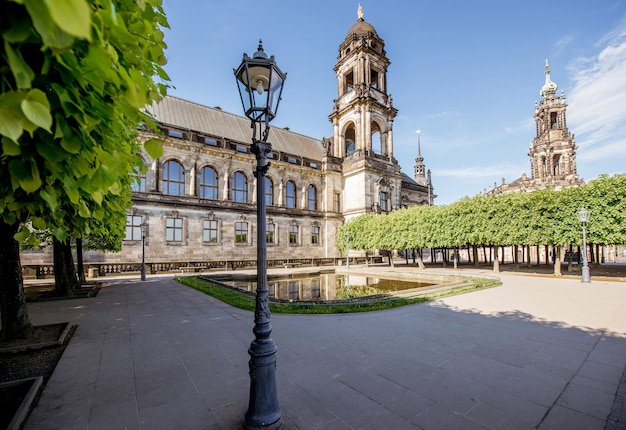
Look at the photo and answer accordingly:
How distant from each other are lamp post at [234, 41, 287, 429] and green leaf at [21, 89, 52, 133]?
6.93 feet

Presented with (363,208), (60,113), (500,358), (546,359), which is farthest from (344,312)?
(363,208)

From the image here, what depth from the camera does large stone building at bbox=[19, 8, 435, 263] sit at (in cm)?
2439

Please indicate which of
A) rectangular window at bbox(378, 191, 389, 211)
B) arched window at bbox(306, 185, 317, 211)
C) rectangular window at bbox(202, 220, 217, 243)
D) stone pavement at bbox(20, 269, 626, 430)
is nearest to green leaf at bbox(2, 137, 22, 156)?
stone pavement at bbox(20, 269, 626, 430)

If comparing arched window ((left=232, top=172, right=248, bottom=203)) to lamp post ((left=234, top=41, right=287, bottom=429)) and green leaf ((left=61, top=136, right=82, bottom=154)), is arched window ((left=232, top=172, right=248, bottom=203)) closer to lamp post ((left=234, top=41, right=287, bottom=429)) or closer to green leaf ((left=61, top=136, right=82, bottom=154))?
lamp post ((left=234, top=41, right=287, bottom=429))

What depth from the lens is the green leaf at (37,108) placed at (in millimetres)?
1175

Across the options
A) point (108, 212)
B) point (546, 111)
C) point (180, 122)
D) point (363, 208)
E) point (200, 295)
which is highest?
point (546, 111)

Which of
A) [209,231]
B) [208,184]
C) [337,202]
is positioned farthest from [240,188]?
[337,202]

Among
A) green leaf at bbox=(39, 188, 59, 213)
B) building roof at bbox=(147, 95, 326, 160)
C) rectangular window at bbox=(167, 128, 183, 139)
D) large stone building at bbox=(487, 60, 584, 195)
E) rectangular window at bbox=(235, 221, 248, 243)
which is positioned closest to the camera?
green leaf at bbox=(39, 188, 59, 213)

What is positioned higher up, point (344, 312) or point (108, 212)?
point (108, 212)

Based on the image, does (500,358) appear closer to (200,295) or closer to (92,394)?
(92,394)

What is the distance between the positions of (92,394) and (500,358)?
254 inches

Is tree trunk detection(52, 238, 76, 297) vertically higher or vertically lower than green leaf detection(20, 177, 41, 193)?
lower

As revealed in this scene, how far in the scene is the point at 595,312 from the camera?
8133 mm

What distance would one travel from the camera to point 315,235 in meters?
34.2
